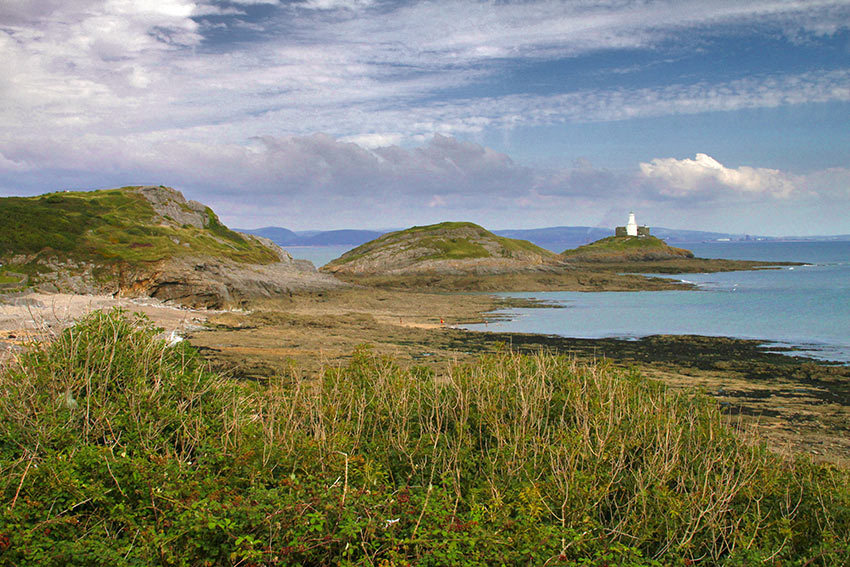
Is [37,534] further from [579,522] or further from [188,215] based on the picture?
[188,215]

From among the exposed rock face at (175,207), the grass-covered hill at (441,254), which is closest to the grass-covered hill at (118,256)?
the exposed rock face at (175,207)

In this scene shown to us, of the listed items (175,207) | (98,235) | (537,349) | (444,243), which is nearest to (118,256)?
(98,235)

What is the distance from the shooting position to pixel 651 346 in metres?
33.7

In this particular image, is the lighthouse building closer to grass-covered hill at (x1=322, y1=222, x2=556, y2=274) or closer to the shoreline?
grass-covered hill at (x1=322, y1=222, x2=556, y2=274)

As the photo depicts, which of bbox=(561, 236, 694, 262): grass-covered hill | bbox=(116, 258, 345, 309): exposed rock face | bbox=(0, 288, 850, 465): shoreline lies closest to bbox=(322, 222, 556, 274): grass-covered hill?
bbox=(561, 236, 694, 262): grass-covered hill

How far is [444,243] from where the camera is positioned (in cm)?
9825

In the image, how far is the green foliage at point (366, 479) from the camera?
5984mm

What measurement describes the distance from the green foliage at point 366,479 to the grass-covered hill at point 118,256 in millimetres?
38107

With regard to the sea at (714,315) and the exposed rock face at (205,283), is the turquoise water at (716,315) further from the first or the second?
the exposed rock face at (205,283)

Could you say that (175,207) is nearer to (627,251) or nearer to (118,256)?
(118,256)

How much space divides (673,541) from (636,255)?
4734 inches

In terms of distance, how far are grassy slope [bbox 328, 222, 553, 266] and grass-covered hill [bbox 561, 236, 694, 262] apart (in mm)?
14301

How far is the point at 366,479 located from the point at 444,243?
91.2m

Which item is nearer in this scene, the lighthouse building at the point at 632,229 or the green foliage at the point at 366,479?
the green foliage at the point at 366,479
